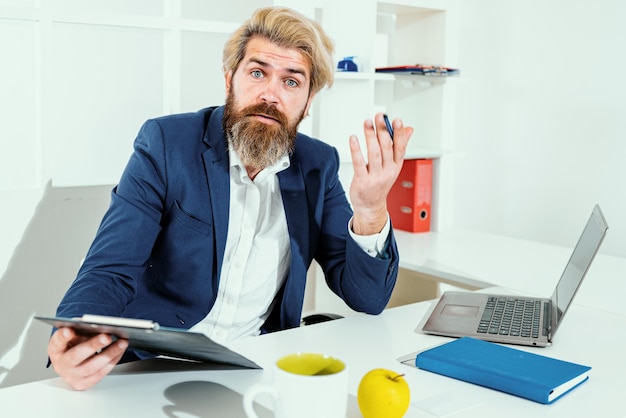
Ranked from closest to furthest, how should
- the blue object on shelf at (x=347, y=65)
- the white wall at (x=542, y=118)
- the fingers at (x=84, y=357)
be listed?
the fingers at (x=84, y=357), the blue object on shelf at (x=347, y=65), the white wall at (x=542, y=118)

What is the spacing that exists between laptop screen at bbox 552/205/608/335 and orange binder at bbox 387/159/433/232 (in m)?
1.29

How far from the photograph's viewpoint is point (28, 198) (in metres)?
2.09

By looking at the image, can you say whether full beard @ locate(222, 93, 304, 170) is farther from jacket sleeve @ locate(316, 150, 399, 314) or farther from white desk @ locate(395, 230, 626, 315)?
white desk @ locate(395, 230, 626, 315)

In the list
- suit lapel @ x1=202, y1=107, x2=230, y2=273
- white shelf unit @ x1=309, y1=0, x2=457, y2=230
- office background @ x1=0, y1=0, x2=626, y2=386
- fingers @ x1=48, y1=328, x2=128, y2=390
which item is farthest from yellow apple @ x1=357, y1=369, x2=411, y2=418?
white shelf unit @ x1=309, y1=0, x2=457, y2=230

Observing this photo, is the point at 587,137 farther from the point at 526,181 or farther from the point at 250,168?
the point at 250,168

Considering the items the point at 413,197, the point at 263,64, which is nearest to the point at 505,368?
the point at 263,64

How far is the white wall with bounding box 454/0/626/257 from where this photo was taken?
362cm

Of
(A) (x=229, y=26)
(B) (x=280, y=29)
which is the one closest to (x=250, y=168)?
(B) (x=280, y=29)

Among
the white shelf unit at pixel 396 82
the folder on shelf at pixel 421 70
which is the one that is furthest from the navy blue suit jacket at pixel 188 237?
the folder on shelf at pixel 421 70

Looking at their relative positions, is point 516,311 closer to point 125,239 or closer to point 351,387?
point 351,387

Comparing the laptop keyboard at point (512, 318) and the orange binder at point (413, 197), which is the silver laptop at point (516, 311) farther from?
the orange binder at point (413, 197)

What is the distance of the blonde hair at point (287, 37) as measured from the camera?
1.79m

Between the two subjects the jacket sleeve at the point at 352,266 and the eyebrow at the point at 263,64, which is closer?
the jacket sleeve at the point at 352,266

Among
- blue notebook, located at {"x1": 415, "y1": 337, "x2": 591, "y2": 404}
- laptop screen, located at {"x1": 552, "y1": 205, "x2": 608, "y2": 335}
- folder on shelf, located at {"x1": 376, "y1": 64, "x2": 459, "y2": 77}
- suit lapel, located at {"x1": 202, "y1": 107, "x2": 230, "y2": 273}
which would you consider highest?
folder on shelf, located at {"x1": 376, "y1": 64, "x2": 459, "y2": 77}
